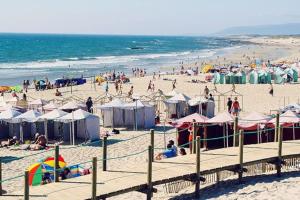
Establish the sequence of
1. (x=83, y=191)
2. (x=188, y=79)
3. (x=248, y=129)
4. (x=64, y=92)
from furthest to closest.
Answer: (x=188, y=79), (x=64, y=92), (x=248, y=129), (x=83, y=191)

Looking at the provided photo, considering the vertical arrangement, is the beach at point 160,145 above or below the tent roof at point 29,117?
below

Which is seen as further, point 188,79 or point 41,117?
point 188,79

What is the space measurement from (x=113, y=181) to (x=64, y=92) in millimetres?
27082

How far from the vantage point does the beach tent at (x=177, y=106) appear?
24.7m

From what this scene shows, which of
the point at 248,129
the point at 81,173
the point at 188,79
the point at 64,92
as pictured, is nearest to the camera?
the point at 81,173

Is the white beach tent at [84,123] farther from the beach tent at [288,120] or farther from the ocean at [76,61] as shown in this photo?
the ocean at [76,61]

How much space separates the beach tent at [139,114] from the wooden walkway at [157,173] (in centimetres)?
954

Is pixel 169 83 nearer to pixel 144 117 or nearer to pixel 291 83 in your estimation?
pixel 291 83

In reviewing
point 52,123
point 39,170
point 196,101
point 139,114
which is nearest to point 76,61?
point 196,101

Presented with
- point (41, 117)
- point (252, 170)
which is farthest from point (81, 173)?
point (41, 117)

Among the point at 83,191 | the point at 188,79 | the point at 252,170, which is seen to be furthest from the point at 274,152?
the point at 188,79

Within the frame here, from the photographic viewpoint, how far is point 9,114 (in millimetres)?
20922

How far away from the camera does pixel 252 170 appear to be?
13.3m

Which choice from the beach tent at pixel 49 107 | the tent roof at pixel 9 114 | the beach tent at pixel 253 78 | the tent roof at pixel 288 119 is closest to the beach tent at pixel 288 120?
the tent roof at pixel 288 119
